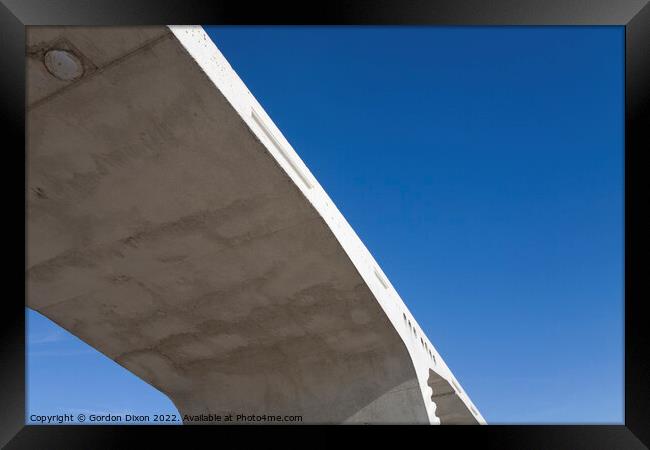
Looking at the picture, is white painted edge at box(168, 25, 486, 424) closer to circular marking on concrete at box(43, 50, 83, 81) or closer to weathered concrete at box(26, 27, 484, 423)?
weathered concrete at box(26, 27, 484, 423)

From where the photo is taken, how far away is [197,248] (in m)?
7.13

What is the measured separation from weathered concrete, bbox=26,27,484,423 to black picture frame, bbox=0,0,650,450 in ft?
2.87

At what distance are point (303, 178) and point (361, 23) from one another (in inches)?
144

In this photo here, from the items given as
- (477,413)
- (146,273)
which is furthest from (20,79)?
(477,413)

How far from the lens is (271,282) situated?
7871 millimetres

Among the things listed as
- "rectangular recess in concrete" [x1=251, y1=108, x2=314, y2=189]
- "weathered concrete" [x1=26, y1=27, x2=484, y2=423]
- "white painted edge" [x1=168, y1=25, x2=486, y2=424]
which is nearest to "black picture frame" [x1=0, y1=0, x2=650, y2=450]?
"weathered concrete" [x1=26, y1=27, x2=484, y2=423]

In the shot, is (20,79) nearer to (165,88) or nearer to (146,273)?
(165,88)

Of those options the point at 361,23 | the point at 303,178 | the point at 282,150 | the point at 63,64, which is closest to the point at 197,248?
the point at 303,178

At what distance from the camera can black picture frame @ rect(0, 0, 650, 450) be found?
2902mm

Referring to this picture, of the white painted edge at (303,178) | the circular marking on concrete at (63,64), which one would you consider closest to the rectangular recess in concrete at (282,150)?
the white painted edge at (303,178)

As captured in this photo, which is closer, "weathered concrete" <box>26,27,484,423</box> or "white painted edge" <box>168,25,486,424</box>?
"white painted edge" <box>168,25,486,424</box>

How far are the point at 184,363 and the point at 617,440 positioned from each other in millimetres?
8089

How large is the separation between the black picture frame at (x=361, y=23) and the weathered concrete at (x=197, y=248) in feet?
2.87

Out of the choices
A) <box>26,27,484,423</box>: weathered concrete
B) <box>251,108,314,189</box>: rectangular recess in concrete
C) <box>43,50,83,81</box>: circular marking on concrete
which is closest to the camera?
<box>43,50,83,81</box>: circular marking on concrete
